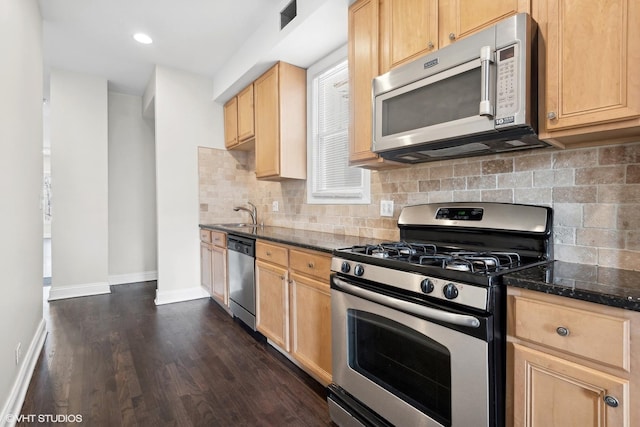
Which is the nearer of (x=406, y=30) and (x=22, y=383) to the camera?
(x=406, y=30)

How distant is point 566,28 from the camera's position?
120cm

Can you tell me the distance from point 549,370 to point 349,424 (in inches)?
39.1

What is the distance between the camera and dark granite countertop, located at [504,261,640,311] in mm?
886

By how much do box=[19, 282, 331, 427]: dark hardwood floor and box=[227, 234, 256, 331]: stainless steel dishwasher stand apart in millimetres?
189

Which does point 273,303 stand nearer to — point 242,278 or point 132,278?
point 242,278

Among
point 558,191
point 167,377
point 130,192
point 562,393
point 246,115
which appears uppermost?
point 246,115

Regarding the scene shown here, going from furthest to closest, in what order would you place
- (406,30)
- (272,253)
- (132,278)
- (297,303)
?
(132,278) < (272,253) < (297,303) < (406,30)

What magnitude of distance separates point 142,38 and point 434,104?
10.1 feet

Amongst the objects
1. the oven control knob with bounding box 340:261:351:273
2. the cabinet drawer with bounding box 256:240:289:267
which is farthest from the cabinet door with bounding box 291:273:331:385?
the oven control knob with bounding box 340:261:351:273

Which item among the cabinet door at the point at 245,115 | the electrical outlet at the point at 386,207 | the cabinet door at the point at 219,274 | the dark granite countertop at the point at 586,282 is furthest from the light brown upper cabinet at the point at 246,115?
the dark granite countertop at the point at 586,282

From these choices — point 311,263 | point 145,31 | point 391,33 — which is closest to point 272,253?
point 311,263

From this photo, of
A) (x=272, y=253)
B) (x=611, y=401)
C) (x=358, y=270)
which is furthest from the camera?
(x=272, y=253)

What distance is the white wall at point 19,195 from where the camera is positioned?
1.75m

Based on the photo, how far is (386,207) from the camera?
2.29 m
